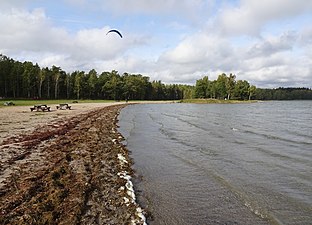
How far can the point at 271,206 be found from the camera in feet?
28.7

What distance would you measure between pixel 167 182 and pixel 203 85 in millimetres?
151867

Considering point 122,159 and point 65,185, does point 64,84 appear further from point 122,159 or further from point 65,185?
point 65,185

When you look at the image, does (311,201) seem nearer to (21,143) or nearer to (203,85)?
(21,143)

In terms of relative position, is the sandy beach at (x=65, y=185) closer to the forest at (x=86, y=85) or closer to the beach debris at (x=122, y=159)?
the beach debris at (x=122, y=159)

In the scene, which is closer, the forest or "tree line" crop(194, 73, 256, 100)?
the forest

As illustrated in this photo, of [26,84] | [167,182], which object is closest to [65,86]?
[26,84]

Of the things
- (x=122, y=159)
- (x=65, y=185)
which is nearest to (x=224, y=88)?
(x=122, y=159)

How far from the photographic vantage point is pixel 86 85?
13638 centimetres

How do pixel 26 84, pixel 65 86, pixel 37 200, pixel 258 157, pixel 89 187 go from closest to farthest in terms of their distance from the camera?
pixel 37 200, pixel 89 187, pixel 258 157, pixel 26 84, pixel 65 86

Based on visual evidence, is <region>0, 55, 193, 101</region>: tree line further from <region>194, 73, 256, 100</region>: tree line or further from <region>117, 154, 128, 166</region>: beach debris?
<region>117, 154, 128, 166</region>: beach debris

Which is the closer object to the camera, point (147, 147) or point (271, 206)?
point (271, 206)

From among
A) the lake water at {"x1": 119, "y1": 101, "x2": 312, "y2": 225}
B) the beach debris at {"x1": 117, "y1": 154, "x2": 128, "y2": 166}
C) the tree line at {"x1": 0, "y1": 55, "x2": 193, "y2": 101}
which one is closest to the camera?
the lake water at {"x1": 119, "y1": 101, "x2": 312, "y2": 225}

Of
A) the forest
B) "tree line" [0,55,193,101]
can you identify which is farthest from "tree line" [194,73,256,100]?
"tree line" [0,55,193,101]

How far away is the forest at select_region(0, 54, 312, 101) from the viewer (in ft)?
347
